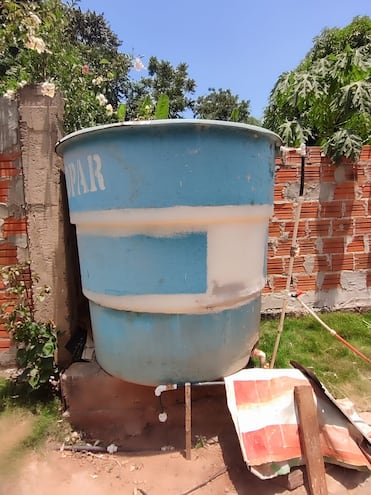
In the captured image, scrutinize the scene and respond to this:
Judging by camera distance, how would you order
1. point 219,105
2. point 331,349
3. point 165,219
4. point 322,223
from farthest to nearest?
point 219,105 < point 322,223 < point 331,349 < point 165,219

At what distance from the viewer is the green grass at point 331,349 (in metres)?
2.60

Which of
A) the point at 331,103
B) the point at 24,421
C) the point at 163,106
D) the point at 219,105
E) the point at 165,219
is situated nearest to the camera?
the point at 165,219

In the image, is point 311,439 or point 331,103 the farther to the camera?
point 331,103

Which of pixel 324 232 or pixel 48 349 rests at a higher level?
pixel 324 232

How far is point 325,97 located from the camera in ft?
11.9

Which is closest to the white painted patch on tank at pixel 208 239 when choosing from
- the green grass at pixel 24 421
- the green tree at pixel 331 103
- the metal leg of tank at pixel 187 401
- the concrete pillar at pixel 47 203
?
the metal leg of tank at pixel 187 401

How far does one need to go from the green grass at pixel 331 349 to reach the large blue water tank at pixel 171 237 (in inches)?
41.3

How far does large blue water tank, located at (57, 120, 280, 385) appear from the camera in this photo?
5.59 feet

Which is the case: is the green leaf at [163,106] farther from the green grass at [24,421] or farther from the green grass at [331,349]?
the green grass at [24,421]

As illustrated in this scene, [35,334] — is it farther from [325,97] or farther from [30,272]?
[325,97]

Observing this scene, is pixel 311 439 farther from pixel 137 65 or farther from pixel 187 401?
pixel 137 65

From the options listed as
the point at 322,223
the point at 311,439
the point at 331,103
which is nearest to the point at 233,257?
the point at 311,439

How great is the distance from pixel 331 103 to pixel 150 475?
11.5 ft

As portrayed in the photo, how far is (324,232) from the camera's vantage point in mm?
3355
